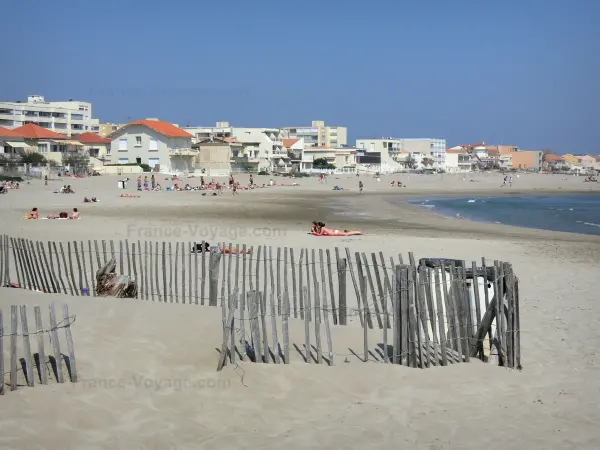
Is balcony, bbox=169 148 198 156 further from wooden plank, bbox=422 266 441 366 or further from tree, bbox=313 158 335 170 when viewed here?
wooden plank, bbox=422 266 441 366

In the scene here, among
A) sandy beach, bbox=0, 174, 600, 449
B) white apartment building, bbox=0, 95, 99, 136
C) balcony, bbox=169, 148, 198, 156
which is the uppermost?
white apartment building, bbox=0, 95, 99, 136

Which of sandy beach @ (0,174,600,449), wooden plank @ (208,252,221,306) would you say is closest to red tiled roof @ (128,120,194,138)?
wooden plank @ (208,252,221,306)

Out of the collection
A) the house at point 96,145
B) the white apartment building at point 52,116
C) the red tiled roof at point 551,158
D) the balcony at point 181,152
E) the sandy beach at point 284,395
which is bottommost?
the sandy beach at point 284,395

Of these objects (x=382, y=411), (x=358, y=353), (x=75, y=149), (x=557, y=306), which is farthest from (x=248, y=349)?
(x=75, y=149)

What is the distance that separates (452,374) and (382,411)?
127 centimetres

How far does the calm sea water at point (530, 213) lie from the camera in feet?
100

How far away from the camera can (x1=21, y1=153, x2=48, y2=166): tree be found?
60.1 m

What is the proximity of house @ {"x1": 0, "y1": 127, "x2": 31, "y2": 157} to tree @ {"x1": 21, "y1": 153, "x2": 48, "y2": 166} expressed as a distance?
4.74ft

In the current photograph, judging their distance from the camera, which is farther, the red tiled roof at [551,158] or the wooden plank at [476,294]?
the red tiled roof at [551,158]

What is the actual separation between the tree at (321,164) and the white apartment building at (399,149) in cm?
1566

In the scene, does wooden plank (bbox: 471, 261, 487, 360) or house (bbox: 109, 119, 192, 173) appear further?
house (bbox: 109, 119, 192, 173)

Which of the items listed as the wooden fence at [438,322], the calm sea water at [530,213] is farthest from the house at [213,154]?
the wooden fence at [438,322]

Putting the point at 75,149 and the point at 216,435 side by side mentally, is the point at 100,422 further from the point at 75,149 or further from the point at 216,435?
the point at 75,149

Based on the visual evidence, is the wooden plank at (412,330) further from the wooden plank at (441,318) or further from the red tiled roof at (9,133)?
the red tiled roof at (9,133)
